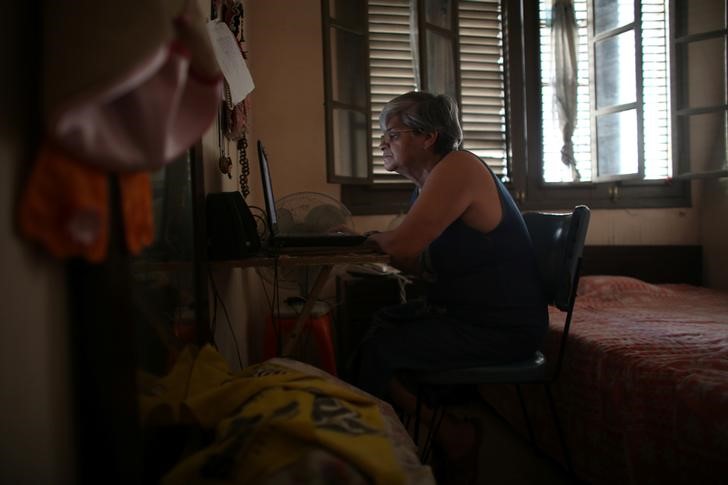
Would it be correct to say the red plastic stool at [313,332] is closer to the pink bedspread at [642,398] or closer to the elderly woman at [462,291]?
the elderly woman at [462,291]

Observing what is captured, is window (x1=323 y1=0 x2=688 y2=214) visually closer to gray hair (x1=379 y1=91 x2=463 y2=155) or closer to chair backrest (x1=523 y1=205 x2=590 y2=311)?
gray hair (x1=379 y1=91 x2=463 y2=155)

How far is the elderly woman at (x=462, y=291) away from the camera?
1.50 meters

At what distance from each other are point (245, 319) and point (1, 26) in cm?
214

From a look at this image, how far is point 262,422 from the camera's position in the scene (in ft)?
2.43

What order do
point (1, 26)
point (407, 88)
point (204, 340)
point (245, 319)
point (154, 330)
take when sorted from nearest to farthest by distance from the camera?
point (1, 26) → point (154, 330) → point (204, 340) → point (245, 319) → point (407, 88)

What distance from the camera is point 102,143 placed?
21.2 inches

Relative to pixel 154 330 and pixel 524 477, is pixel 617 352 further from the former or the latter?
pixel 154 330

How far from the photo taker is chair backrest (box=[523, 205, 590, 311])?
5.02 ft

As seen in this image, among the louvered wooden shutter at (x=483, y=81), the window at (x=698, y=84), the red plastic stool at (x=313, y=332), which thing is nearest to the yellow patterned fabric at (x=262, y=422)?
the red plastic stool at (x=313, y=332)

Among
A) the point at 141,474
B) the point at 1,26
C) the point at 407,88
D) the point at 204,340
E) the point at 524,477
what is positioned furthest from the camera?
the point at 407,88

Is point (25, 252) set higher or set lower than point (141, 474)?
higher

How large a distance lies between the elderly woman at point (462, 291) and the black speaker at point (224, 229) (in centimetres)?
46

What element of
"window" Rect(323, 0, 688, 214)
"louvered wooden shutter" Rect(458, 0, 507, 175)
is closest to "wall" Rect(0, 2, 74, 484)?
"window" Rect(323, 0, 688, 214)

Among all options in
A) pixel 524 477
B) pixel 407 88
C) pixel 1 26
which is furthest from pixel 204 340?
pixel 407 88
